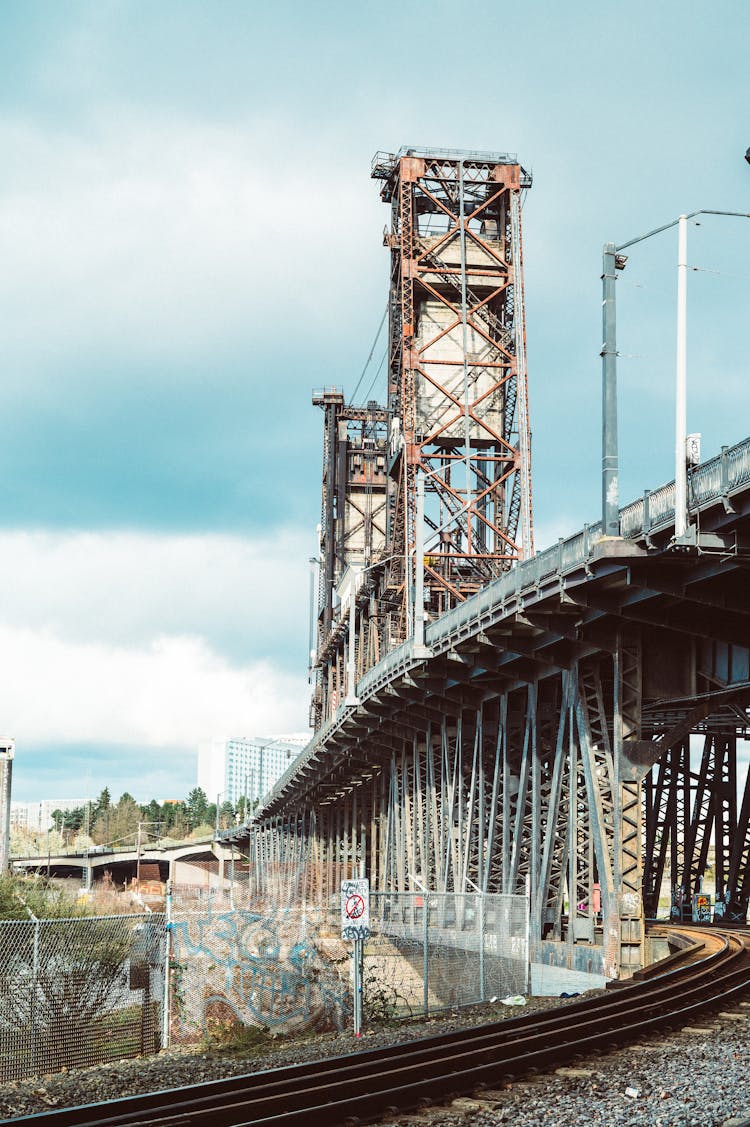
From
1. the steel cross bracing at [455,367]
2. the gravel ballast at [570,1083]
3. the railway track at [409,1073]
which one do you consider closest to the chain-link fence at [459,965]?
the gravel ballast at [570,1083]

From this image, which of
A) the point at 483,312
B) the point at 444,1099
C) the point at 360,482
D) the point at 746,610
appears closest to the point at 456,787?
the point at 746,610

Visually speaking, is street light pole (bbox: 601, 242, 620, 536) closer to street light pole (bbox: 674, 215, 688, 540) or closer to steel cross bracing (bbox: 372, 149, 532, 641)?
street light pole (bbox: 674, 215, 688, 540)

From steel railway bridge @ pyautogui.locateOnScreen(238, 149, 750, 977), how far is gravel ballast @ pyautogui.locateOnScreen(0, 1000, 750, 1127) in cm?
944

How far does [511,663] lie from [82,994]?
19405 millimetres

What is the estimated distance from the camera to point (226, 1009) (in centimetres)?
2070

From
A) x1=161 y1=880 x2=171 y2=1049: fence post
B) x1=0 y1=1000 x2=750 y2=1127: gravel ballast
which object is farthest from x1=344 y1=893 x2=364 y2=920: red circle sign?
x1=161 y1=880 x2=171 y2=1049: fence post

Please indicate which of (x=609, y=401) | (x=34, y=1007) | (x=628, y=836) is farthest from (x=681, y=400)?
(x=34, y=1007)

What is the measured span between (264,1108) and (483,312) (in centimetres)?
5602

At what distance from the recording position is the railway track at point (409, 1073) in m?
12.2

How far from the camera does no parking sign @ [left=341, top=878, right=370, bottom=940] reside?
19344 millimetres

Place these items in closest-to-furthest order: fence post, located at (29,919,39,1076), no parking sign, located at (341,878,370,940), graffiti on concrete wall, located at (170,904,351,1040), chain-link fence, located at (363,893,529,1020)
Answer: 1. fence post, located at (29,919,39,1076)
2. no parking sign, located at (341,878,370,940)
3. graffiti on concrete wall, located at (170,904,351,1040)
4. chain-link fence, located at (363,893,529,1020)

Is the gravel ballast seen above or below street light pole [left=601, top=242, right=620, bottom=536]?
below

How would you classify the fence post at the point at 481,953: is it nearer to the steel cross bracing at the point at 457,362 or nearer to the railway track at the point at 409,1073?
the railway track at the point at 409,1073

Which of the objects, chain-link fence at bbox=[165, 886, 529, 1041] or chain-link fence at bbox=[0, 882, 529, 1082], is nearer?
chain-link fence at bbox=[0, 882, 529, 1082]
